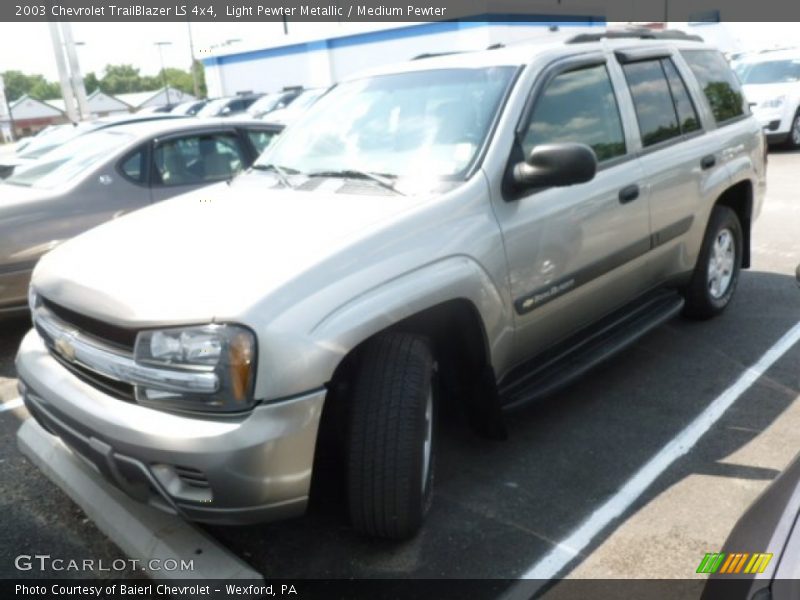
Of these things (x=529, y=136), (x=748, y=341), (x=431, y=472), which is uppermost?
(x=529, y=136)

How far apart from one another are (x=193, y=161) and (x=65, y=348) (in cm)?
357

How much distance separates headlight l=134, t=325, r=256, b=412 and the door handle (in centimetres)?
222

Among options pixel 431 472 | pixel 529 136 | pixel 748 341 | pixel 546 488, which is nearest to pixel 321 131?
pixel 529 136

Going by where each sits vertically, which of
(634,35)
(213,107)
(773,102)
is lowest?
→ (773,102)

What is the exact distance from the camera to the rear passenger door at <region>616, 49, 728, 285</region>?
3.96 metres

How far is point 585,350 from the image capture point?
3.58 metres

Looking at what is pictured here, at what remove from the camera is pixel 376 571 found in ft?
8.74

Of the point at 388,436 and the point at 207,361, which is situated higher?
the point at 207,361

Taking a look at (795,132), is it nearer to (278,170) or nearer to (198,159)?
(198,159)

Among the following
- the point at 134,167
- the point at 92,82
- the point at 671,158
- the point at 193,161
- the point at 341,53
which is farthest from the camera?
the point at 92,82

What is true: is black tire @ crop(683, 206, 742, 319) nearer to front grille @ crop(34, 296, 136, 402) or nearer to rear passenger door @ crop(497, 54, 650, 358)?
rear passenger door @ crop(497, 54, 650, 358)

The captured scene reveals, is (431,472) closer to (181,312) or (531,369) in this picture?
(531,369)

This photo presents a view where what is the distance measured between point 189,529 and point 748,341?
3619 millimetres

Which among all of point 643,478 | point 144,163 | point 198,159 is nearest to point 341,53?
point 198,159
